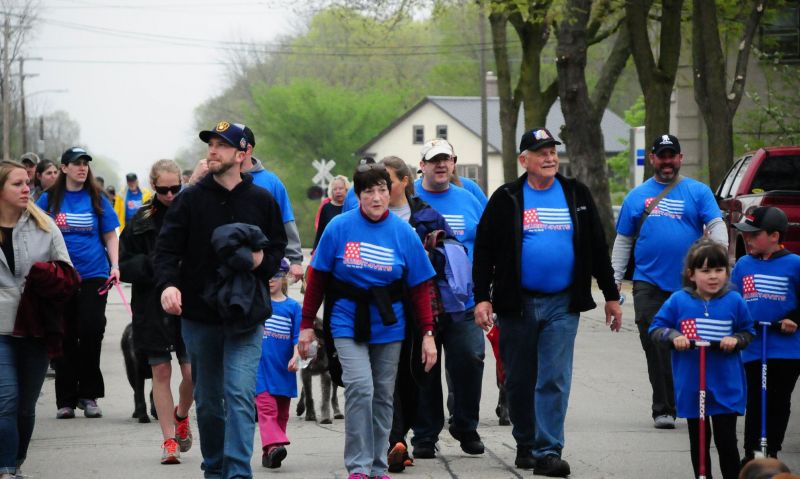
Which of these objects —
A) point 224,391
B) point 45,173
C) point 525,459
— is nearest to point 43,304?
point 224,391

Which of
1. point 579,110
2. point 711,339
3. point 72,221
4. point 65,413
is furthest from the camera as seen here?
point 579,110

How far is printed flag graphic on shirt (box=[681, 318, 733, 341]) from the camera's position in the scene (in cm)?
781

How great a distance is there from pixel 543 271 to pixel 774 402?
155cm

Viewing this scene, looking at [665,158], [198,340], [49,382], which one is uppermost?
[665,158]

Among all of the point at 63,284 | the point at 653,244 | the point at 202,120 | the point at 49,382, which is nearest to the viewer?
the point at 63,284

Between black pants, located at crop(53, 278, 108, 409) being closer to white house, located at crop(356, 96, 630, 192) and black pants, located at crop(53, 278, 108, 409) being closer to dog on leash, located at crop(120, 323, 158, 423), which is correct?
dog on leash, located at crop(120, 323, 158, 423)

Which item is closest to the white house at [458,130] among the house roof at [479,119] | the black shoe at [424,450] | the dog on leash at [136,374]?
the house roof at [479,119]

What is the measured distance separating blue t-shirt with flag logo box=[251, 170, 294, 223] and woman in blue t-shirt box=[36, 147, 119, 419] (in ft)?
7.27

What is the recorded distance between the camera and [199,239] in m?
7.63

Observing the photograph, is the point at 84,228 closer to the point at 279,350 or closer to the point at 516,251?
the point at 279,350

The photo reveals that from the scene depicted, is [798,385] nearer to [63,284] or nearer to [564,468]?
[564,468]

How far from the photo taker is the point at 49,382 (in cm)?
1424

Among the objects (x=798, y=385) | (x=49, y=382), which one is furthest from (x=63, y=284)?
(x=798, y=385)

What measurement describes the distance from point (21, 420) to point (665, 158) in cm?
479
